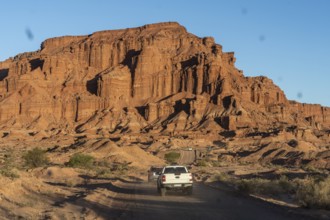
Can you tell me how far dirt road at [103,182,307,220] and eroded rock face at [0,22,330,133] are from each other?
106 metres

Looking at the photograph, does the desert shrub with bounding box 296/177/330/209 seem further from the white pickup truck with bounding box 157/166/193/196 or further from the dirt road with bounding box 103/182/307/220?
the white pickup truck with bounding box 157/166/193/196

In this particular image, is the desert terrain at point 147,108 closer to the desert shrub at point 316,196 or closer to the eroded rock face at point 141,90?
the eroded rock face at point 141,90

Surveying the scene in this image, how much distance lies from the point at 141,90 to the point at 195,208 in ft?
469

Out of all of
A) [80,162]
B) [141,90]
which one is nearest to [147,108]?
[141,90]

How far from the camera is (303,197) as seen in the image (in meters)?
19.6

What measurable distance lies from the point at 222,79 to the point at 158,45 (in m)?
32.0

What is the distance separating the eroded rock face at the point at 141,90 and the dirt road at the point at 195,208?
106 metres

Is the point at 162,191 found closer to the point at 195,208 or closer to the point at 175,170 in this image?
the point at 175,170

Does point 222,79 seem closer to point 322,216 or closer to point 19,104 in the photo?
point 19,104

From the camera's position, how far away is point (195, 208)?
1912 cm

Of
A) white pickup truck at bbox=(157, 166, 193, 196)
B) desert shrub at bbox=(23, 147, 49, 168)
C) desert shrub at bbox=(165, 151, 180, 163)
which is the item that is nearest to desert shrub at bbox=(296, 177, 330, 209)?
white pickup truck at bbox=(157, 166, 193, 196)

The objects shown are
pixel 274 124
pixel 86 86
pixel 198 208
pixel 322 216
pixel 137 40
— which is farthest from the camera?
pixel 137 40

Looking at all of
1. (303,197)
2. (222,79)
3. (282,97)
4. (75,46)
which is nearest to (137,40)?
(75,46)

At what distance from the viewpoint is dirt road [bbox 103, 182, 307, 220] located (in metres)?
16.9
